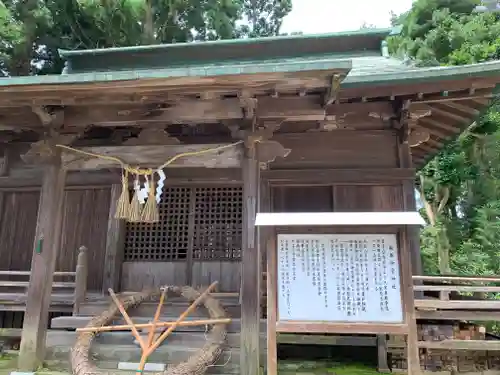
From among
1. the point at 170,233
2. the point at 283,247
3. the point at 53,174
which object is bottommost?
the point at 283,247

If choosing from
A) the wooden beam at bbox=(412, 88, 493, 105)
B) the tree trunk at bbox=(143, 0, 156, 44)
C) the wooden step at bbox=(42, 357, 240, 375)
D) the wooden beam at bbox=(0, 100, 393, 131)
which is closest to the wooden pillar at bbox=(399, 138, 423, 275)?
the wooden beam at bbox=(412, 88, 493, 105)

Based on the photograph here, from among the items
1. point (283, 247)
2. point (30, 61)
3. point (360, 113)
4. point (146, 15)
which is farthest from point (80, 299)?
point (30, 61)

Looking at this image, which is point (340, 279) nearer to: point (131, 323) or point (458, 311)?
point (131, 323)

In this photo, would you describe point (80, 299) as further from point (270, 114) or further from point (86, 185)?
point (270, 114)

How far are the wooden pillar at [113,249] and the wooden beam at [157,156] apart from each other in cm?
204

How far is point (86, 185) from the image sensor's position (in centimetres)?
779

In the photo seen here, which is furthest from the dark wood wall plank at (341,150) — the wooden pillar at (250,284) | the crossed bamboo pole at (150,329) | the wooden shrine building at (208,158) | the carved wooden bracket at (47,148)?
the carved wooden bracket at (47,148)

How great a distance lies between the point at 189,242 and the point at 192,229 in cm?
24

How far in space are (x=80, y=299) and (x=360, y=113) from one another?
17.9 feet

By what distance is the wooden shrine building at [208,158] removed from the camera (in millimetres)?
4797

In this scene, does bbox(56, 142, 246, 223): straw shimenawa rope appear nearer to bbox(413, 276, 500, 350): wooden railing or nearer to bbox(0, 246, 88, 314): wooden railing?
bbox(0, 246, 88, 314): wooden railing

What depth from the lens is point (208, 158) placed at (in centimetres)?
540

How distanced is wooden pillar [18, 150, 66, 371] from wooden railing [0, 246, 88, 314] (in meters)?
0.98

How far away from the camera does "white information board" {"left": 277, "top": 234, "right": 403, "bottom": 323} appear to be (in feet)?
13.1
